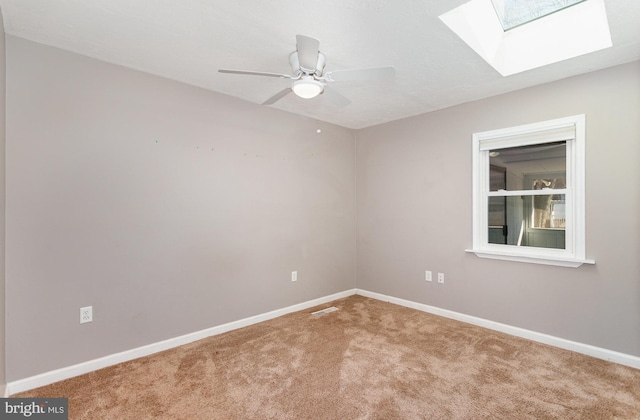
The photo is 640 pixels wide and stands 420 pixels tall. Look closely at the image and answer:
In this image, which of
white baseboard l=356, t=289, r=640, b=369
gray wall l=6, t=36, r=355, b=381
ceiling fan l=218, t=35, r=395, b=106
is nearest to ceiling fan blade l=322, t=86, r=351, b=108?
ceiling fan l=218, t=35, r=395, b=106

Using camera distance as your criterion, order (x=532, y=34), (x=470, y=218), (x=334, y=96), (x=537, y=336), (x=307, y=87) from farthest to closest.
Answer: (x=470, y=218), (x=537, y=336), (x=532, y=34), (x=334, y=96), (x=307, y=87)

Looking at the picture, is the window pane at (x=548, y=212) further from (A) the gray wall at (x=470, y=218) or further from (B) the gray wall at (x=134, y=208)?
(B) the gray wall at (x=134, y=208)

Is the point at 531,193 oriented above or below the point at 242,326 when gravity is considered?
above

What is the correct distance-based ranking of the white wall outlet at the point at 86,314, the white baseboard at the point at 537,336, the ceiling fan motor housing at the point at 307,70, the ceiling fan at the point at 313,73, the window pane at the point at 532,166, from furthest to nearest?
1. the window pane at the point at 532,166
2. the white baseboard at the point at 537,336
3. the white wall outlet at the point at 86,314
4. the ceiling fan motor housing at the point at 307,70
5. the ceiling fan at the point at 313,73

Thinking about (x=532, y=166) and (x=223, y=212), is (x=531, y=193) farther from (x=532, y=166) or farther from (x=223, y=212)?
(x=223, y=212)

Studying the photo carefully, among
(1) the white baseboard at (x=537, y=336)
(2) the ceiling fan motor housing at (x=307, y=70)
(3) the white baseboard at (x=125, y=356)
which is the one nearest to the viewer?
(2) the ceiling fan motor housing at (x=307, y=70)

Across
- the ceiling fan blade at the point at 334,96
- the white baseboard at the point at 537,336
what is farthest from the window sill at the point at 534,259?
the ceiling fan blade at the point at 334,96

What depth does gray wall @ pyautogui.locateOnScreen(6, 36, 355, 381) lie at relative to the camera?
2170 millimetres

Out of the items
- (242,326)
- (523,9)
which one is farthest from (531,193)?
(242,326)

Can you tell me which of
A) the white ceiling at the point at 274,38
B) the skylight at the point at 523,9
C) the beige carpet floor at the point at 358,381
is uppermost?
the skylight at the point at 523,9

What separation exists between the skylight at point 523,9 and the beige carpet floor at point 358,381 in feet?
8.97

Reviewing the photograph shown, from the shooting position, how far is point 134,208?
2.61 metres

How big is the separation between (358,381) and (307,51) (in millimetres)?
2238

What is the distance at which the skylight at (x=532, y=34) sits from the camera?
2188mm
